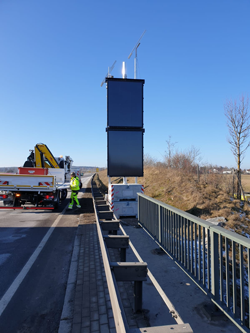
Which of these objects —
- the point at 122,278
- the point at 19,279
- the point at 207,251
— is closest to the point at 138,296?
the point at 122,278

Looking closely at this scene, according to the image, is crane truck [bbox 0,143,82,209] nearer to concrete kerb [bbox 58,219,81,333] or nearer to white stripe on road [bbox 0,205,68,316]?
white stripe on road [bbox 0,205,68,316]

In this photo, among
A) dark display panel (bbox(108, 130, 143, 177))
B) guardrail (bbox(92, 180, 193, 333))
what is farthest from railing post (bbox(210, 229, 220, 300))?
dark display panel (bbox(108, 130, 143, 177))

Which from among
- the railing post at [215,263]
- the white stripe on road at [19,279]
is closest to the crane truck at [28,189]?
the white stripe on road at [19,279]

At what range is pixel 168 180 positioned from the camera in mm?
15906

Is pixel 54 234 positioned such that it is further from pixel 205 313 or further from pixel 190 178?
pixel 190 178

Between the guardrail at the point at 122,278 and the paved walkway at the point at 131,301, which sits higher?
the guardrail at the point at 122,278

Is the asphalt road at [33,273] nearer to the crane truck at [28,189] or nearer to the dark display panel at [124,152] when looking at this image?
the crane truck at [28,189]

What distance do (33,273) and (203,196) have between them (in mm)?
8910

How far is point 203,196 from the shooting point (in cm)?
1150

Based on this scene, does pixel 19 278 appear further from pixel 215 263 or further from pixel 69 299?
pixel 215 263

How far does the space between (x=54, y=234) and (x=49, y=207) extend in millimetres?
4054

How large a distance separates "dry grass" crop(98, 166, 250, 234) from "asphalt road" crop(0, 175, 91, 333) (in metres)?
5.55

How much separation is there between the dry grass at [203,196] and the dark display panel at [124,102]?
457cm

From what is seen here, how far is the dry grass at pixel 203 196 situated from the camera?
30.6ft
